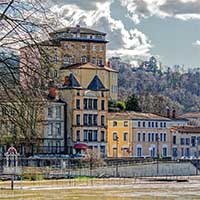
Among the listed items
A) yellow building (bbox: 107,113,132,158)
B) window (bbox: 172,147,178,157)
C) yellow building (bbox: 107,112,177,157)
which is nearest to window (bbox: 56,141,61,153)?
yellow building (bbox: 107,112,177,157)

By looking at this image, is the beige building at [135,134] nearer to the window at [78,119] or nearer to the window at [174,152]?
Result: the window at [174,152]

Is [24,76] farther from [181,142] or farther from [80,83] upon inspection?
[181,142]

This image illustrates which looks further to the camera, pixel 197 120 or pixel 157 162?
pixel 197 120

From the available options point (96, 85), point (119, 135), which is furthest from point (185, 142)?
point (96, 85)

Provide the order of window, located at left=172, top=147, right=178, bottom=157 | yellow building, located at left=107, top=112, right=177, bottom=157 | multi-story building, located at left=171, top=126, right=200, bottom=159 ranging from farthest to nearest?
window, located at left=172, top=147, right=178, bottom=157 < multi-story building, located at left=171, top=126, right=200, bottom=159 < yellow building, located at left=107, top=112, right=177, bottom=157

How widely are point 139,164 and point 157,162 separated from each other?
325 centimetres

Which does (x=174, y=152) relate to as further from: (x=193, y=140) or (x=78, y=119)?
(x=78, y=119)

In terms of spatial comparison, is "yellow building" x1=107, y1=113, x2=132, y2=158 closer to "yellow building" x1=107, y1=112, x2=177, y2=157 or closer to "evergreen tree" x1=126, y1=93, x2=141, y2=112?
"yellow building" x1=107, y1=112, x2=177, y2=157

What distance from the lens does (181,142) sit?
4818 inches

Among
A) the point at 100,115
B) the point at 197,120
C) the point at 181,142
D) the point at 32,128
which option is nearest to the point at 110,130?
the point at 100,115

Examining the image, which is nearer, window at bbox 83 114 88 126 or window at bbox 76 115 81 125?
window at bbox 76 115 81 125

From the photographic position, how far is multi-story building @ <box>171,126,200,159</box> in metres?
120

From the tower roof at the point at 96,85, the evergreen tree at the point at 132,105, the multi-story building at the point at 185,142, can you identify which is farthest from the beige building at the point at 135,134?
the evergreen tree at the point at 132,105

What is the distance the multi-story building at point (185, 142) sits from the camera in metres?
120
